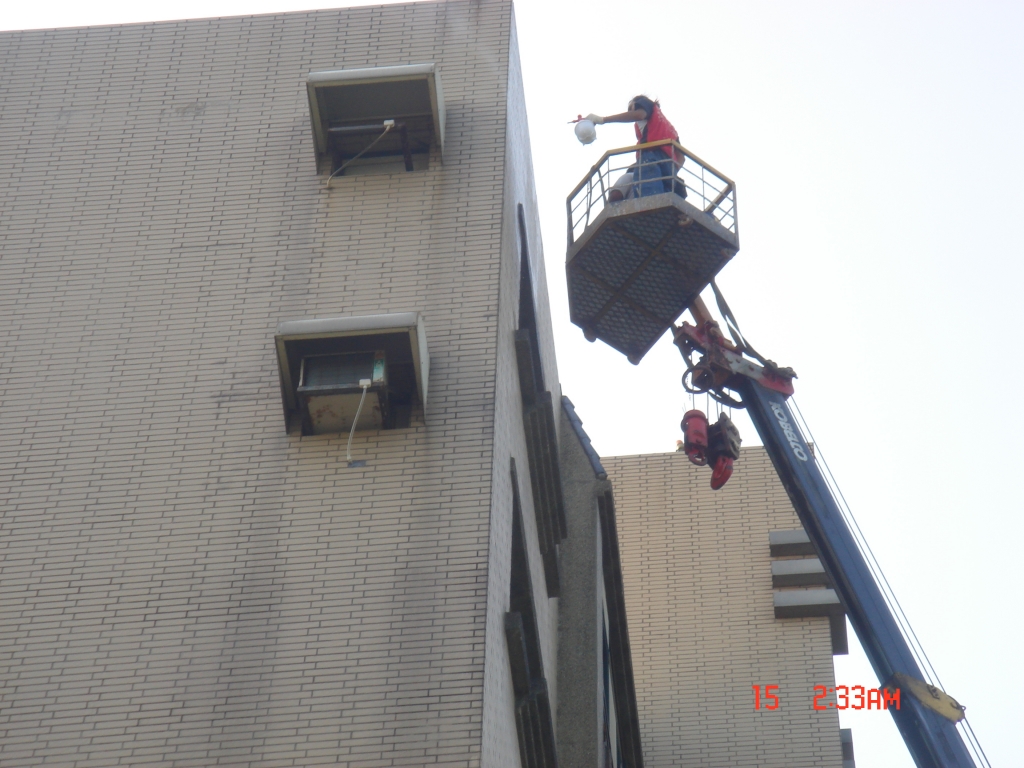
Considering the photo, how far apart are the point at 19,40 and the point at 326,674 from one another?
1050 cm

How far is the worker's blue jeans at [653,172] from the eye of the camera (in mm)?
17234

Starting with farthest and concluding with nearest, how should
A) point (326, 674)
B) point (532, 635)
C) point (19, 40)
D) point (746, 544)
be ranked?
point (746, 544) → point (19, 40) → point (532, 635) → point (326, 674)

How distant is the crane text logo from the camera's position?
1816cm

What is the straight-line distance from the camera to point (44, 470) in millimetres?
13734

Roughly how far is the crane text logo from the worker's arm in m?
4.34

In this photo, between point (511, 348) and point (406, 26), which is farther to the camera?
point (406, 26)

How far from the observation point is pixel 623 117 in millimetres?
17656

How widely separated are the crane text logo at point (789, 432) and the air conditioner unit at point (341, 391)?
271 inches

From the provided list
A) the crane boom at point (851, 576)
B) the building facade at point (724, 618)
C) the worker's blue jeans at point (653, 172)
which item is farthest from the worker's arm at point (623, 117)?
the building facade at point (724, 618)

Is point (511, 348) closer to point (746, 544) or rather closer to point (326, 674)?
point (326, 674)

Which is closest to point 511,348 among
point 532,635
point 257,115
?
point 532,635

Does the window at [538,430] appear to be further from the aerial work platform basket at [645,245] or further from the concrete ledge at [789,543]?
the concrete ledge at [789,543]

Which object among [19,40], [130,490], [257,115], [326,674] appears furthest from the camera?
[19,40]

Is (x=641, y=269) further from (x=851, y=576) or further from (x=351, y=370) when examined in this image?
(x=351, y=370)
